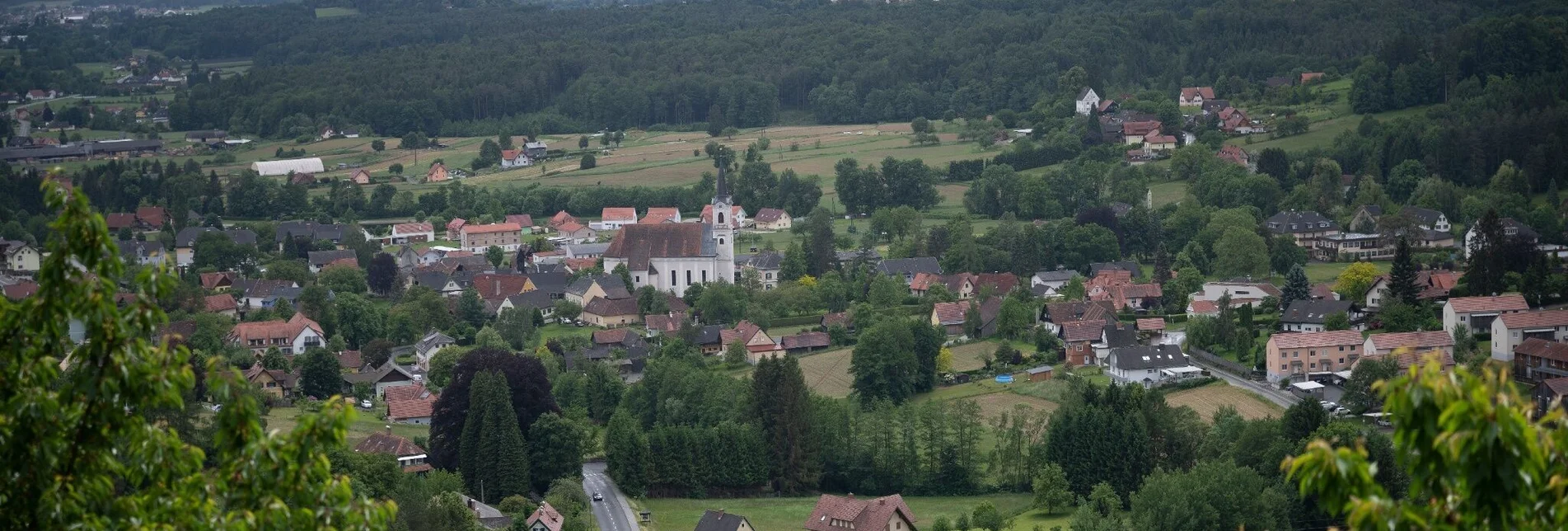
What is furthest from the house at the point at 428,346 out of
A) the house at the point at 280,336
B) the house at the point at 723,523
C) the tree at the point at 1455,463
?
the tree at the point at 1455,463

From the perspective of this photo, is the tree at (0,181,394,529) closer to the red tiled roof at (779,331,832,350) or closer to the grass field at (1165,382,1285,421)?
the grass field at (1165,382,1285,421)

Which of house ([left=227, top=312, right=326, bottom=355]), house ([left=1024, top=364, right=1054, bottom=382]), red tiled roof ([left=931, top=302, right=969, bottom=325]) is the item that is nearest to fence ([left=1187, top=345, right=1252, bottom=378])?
house ([left=1024, top=364, right=1054, bottom=382])

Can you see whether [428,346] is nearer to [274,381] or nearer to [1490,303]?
[274,381]

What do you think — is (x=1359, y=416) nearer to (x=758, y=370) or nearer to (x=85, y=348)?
(x=758, y=370)

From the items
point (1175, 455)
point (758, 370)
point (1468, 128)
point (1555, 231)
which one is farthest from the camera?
point (1468, 128)

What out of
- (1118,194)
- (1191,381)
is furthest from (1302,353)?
(1118,194)

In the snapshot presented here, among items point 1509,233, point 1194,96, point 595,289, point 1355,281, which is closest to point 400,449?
point 595,289
